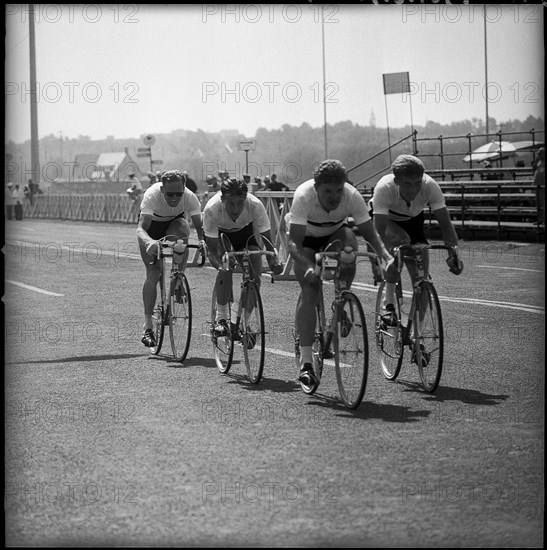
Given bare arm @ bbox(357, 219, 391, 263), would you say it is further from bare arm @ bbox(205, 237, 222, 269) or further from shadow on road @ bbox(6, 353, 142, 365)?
shadow on road @ bbox(6, 353, 142, 365)

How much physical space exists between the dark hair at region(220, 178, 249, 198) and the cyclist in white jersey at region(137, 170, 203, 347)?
1168mm

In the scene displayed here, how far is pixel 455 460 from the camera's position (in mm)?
6441

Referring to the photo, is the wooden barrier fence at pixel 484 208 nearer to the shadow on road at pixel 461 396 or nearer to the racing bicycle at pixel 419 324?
the racing bicycle at pixel 419 324

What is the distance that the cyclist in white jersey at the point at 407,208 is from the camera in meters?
8.56

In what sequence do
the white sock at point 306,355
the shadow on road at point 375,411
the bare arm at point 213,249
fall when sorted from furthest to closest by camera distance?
the bare arm at point 213,249 < the white sock at point 306,355 < the shadow on road at point 375,411

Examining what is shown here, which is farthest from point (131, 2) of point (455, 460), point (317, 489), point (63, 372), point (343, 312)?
point (63, 372)

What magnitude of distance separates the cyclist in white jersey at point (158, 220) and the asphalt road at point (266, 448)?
58 cm

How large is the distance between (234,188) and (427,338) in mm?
1927

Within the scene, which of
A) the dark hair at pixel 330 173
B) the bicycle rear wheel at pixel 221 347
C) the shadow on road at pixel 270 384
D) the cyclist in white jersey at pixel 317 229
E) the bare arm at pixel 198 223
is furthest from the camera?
the bare arm at pixel 198 223

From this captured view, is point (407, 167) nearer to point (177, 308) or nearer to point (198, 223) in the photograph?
point (198, 223)

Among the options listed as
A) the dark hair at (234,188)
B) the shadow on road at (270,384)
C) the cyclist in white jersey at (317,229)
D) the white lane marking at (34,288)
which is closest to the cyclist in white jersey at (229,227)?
→ the dark hair at (234,188)

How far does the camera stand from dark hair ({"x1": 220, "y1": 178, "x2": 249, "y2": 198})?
9188 millimetres

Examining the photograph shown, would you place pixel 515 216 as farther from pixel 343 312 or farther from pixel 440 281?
pixel 343 312

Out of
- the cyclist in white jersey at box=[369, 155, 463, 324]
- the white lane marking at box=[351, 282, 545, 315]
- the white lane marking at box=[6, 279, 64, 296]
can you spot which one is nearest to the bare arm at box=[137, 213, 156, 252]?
the cyclist in white jersey at box=[369, 155, 463, 324]
